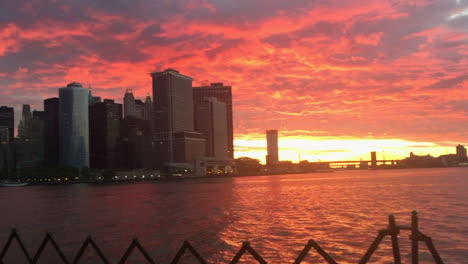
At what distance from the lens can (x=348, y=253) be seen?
115 ft

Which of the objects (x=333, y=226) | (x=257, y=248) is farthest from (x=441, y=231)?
(x=257, y=248)

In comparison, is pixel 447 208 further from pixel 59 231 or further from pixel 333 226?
pixel 59 231

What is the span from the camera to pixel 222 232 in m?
49.5

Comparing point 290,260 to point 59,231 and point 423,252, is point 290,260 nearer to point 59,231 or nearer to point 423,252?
point 423,252

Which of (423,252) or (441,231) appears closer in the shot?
(423,252)

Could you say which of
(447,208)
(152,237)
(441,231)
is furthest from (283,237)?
(447,208)

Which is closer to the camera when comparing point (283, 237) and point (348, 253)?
point (348, 253)

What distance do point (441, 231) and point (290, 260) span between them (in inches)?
855

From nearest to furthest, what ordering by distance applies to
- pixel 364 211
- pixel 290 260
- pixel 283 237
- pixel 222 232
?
pixel 290 260
pixel 283 237
pixel 222 232
pixel 364 211

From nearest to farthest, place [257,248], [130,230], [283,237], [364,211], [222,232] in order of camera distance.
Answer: [257,248] < [283,237] < [222,232] < [130,230] < [364,211]

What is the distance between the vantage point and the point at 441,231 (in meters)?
46.4

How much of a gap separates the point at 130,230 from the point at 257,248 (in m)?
22.0

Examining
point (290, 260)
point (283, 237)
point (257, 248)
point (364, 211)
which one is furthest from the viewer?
point (364, 211)

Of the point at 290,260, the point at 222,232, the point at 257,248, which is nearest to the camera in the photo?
the point at 290,260
